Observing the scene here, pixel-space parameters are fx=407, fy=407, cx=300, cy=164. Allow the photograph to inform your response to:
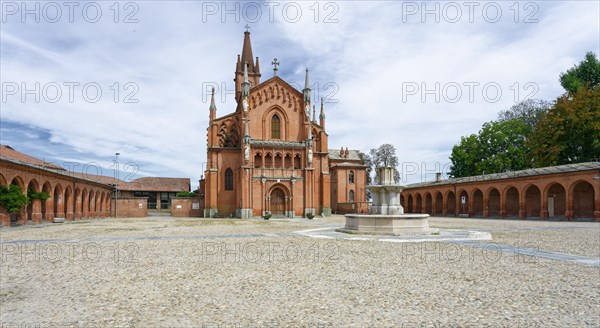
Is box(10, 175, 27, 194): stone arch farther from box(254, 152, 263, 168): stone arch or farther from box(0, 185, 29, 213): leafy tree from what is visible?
box(254, 152, 263, 168): stone arch

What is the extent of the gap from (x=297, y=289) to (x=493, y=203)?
4560 cm

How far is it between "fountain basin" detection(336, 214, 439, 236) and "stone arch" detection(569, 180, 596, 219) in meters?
24.3

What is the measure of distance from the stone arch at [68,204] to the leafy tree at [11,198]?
12.8 meters

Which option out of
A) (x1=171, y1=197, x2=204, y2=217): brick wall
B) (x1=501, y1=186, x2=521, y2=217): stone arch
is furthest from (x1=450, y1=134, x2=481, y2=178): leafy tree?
(x1=171, y1=197, x2=204, y2=217): brick wall

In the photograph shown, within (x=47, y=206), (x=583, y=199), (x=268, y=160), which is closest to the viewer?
(x=47, y=206)

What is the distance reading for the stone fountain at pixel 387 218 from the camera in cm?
1759

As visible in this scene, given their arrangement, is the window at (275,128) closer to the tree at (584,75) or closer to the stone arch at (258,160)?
the stone arch at (258,160)

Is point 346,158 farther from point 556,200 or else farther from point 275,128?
point 556,200

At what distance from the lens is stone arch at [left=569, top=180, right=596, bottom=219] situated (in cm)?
3512

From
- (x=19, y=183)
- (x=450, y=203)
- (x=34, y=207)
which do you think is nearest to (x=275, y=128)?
(x=450, y=203)

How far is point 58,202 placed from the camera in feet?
118

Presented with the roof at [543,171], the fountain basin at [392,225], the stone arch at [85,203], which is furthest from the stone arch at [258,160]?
the fountain basin at [392,225]

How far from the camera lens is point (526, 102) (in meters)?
61.2

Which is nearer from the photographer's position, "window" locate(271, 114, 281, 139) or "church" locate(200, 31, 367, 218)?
"church" locate(200, 31, 367, 218)
